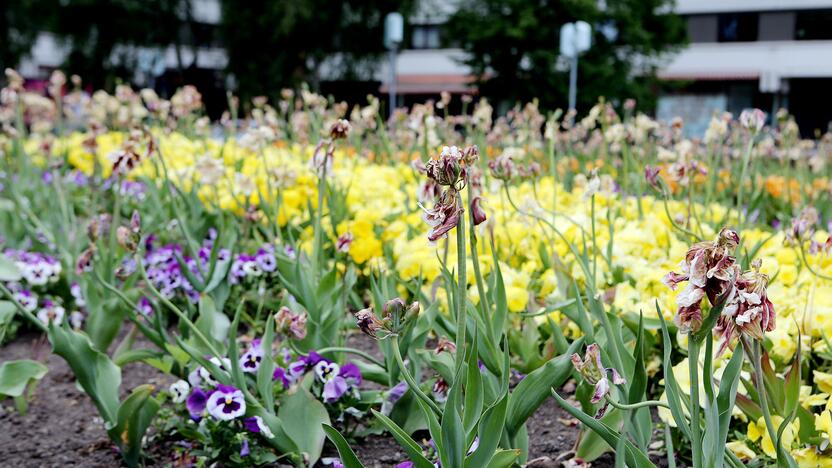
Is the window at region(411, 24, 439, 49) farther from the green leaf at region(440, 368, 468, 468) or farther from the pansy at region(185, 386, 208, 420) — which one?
the green leaf at region(440, 368, 468, 468)

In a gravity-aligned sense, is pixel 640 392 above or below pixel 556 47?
below

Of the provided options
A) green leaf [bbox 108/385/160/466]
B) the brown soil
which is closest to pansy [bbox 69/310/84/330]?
the brown soil

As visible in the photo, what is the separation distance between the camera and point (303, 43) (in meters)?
24.3

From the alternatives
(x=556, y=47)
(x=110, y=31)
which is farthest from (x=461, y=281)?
(x=110, y=31)

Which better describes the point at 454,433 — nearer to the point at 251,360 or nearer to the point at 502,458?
the point at 502,458

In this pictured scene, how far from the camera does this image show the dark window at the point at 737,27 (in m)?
27.0

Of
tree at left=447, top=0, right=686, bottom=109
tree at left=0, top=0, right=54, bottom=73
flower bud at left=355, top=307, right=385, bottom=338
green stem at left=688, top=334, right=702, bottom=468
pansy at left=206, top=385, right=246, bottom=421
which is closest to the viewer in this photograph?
green stem at left=688, top=334, right=702, bottom=468

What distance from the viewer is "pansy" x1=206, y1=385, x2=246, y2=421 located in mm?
1727

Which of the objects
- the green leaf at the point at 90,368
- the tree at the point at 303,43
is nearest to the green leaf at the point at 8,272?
the green leaf at the point at 90,368

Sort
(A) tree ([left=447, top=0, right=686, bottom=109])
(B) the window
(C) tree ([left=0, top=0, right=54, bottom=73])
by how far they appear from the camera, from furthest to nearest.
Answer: (B) the window → (C) tree ([left=0, top=0, right=54, bottom=73]) → (A) tree ([left=447, top=0, right=686, bottom=109])

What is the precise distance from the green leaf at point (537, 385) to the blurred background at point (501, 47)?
20.3 metres

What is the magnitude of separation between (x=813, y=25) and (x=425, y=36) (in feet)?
42.8

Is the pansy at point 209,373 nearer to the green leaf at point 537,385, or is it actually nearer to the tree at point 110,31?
the green leaf at point 537,385

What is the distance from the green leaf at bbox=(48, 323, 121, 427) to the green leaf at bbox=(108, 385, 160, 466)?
1.1 inches
